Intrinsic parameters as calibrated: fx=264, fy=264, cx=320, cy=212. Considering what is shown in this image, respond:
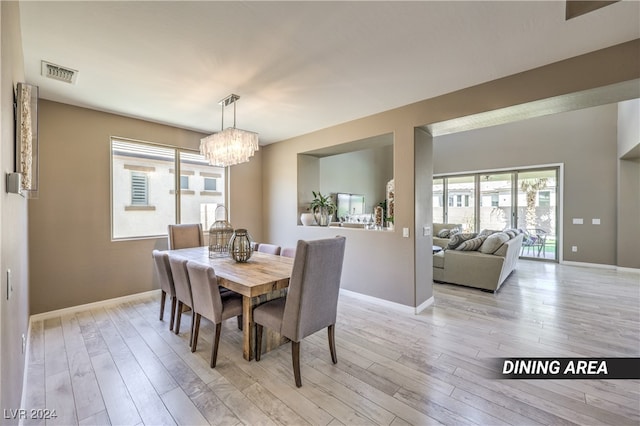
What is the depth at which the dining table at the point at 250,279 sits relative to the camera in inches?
82.2

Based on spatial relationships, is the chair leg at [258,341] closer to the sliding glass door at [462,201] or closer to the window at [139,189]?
the window at [139,189]

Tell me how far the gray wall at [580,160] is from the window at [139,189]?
26.4 ft

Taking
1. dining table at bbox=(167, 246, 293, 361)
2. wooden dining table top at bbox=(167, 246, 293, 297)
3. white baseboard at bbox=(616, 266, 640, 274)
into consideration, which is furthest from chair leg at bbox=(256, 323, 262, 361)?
white baseboard at bbox=(616, 266, 640, 274)

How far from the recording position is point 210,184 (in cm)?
487

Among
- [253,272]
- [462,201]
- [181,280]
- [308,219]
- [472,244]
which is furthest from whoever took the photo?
[462,201]

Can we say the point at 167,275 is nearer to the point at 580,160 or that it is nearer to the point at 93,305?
the point at 93,305

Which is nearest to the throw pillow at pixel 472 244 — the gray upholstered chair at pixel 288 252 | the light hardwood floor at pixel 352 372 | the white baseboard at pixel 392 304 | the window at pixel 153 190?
the light hardwood floor at pixel 352 372

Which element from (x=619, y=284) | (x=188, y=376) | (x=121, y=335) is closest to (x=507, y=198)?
(x=619, y=284)

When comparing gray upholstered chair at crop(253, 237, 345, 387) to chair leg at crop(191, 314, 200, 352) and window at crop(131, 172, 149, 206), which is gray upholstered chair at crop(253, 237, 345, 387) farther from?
window at crop(131, 172, 149, 206)

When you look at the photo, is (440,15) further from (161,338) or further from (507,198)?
(507,198)

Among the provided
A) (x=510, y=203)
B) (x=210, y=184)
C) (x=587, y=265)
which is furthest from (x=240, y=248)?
(x=587, y=265)

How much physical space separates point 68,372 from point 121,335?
618 mm

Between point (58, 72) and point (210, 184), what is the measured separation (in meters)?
2.51

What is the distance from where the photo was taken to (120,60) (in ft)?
7.74
